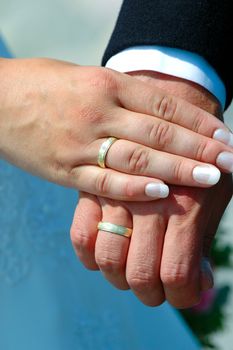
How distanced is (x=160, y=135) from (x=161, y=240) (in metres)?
0.20

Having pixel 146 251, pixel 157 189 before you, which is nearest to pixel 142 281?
pixel 146 251

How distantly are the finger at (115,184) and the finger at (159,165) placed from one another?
0.01 m

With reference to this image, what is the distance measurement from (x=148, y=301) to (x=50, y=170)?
0.32m

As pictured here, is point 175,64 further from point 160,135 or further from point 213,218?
point 213,218

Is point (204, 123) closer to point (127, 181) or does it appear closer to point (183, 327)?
point (127, 181)

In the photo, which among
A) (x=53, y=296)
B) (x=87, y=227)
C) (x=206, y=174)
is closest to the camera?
(x=206, y=174)

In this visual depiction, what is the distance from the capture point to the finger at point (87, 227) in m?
1.55

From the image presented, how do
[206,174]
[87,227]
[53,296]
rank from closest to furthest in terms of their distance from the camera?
[206,174], [87,227], [53,296]

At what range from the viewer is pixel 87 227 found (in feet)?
5.07

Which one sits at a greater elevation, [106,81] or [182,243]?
[106,81]

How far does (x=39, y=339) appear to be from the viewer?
1.92 m

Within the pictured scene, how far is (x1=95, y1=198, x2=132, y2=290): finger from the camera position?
1.51m

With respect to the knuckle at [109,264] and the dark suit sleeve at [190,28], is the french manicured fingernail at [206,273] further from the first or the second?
the dark suit sleeve at [190,28]

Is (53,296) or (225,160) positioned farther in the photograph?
(53,296)
